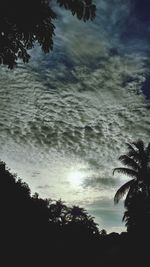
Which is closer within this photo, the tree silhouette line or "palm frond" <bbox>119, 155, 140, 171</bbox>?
the tree silhouette line

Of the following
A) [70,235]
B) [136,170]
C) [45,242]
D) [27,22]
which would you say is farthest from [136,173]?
[27,22]


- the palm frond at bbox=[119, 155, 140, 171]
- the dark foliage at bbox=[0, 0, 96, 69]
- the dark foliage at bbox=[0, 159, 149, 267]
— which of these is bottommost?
the dark foliage at bbox=[0, 159, 149, 267]

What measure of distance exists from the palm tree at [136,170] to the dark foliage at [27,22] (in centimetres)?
2170

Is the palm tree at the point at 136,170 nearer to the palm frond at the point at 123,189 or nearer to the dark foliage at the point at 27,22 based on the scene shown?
the palm frond at the point at 123,189

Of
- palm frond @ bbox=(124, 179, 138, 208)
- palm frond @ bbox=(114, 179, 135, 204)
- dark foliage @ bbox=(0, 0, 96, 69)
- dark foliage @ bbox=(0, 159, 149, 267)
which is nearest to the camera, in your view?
dark foliage @ bbox=(0, 0, 96, 69)

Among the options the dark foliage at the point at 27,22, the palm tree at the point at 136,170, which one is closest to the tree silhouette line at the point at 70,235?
the palm tree at the point at 136,170

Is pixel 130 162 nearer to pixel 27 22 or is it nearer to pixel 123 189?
pixel 123 189

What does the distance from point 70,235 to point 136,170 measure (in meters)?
9.06

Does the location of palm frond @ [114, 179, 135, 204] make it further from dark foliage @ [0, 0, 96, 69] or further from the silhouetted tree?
dark foliage @ [0, 0, 96, 69]

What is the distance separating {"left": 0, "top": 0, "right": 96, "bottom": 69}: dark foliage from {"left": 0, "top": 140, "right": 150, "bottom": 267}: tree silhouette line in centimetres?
985

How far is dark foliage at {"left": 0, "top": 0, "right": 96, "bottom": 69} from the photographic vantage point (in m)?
4.27

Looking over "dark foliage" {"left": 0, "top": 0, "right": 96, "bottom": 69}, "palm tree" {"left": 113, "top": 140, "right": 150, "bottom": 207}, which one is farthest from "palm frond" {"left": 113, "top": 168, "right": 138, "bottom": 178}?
"dark foliage" {"left": 0, "top": 0, "right": 96, "bottom": 69}

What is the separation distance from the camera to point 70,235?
20219 millimetres

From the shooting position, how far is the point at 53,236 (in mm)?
17953
